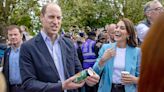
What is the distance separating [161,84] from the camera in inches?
68.0

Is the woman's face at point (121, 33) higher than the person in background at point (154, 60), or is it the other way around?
the person in background at point (154, 60)

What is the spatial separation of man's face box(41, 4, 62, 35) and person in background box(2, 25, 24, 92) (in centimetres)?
232

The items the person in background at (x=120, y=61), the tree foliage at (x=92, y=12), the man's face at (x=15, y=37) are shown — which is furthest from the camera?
the tree foliage at (x=92, y=12)

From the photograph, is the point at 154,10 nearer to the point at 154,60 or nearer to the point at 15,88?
the point at 15,88

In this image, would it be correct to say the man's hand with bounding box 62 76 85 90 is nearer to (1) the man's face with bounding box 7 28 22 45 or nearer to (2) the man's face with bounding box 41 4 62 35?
(2) the man's face with bounding box 41 4 62 35

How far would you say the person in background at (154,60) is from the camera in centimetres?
171

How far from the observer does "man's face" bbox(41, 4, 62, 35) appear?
414 centimetres

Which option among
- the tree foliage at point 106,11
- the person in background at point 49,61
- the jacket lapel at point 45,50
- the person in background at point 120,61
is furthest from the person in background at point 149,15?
the tree foliage at point 106,11

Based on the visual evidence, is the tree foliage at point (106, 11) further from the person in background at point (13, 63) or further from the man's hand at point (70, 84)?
the man's hand at point (70, 84)

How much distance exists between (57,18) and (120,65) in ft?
5.52

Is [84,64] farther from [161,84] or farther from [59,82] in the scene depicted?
[161,84]

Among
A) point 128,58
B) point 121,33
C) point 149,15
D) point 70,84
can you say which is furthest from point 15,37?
point 70,84

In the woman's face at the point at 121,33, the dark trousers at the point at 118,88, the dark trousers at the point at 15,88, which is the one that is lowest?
the dark trousers at the point at 15,88

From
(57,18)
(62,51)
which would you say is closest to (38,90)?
(62,51)
